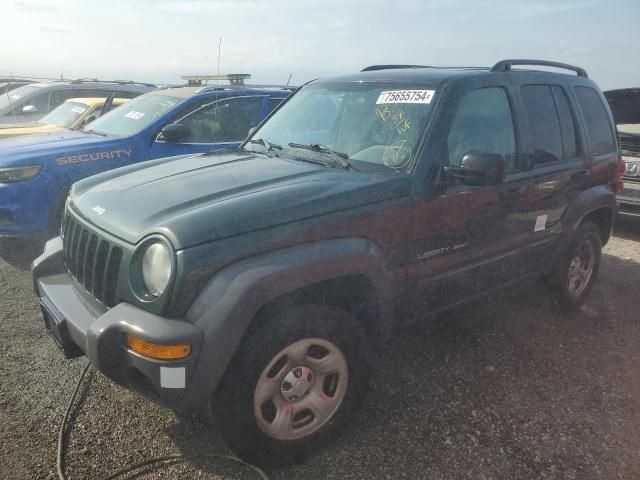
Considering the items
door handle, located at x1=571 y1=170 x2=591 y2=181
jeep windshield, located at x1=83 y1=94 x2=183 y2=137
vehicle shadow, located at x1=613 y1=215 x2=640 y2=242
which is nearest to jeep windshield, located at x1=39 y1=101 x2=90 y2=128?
jeep windshield, located at x1=83 y1=94 x2=183 y2=137

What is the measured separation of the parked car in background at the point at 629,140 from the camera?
20.0ft

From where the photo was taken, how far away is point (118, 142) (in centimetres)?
541

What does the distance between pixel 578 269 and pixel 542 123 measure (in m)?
1.42

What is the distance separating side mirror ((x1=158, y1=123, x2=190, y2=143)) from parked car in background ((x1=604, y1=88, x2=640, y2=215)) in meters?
4.99

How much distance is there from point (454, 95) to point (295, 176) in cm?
105

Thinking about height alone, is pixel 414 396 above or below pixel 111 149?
below

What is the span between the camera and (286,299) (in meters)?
2.24

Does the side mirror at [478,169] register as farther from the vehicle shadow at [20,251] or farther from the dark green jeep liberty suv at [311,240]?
the vehicle shadow at [20,251]

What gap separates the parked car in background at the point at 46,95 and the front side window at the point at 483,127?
7.23m

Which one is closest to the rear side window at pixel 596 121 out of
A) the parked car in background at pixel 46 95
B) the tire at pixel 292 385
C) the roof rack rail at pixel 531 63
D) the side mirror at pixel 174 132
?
the roof rack rail at pixel 531 63

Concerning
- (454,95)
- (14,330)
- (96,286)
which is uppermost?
(454,95)

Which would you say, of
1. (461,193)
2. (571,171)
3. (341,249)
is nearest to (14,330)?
(341,249)

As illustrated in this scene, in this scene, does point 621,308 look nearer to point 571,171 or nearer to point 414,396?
point 571,171

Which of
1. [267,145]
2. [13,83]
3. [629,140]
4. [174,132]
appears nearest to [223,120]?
[174,132]
